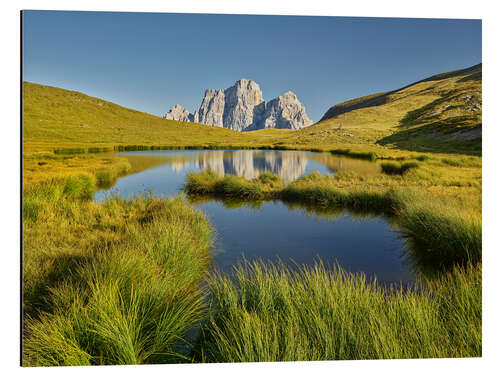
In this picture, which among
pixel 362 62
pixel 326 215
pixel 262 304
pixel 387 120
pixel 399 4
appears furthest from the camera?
pixel 387 120

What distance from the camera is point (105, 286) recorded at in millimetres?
2828

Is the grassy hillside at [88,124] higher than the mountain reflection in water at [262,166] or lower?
higher

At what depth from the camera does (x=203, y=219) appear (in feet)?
23.7

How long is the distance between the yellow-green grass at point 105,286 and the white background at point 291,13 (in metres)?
0.21

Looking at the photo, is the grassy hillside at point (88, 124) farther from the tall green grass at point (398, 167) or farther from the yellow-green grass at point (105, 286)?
the tall green grass at point (398, 167)

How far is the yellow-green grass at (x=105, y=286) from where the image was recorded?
2.43 meters

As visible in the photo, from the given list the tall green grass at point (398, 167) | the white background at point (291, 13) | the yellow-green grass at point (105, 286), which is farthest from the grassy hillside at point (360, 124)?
the yellow-green grass at point (105, 286)

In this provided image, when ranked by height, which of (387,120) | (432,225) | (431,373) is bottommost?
(431,373)

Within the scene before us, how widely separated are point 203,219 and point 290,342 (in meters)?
5.27

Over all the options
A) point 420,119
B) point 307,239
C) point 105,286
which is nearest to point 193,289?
point 105,286

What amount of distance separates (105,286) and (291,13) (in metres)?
4.16
